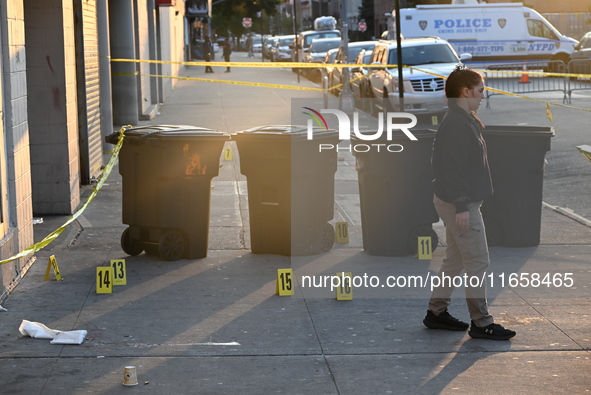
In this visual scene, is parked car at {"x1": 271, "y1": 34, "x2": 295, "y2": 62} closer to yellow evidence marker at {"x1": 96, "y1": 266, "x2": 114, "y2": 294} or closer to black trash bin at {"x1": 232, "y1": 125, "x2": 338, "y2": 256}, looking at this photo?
black trash bin at {"x1": 232, "y1": 125, "x2": 338, "y2": 256}

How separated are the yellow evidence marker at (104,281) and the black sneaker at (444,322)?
2550mm

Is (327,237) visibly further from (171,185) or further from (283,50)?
(283,50)

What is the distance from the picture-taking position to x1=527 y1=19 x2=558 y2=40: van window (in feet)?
119

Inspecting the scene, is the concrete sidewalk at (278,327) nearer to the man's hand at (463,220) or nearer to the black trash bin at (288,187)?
the black trash bin at (288,187)

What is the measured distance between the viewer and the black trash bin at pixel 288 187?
8562mm

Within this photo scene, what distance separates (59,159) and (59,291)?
11.8ft

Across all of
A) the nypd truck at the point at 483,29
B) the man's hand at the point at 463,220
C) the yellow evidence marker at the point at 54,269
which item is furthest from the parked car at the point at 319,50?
the man's hand at the point at 463,220

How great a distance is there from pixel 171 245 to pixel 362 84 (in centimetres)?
1785

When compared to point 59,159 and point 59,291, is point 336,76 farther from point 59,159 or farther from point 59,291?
point 59,291

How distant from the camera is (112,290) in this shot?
756 centimetres

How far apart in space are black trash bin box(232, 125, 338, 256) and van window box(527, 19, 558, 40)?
29.2 metres

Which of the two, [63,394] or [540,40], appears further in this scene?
[540,40]

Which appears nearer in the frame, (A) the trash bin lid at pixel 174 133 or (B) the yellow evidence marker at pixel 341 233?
(A) the trash bin lid at pixel 174 133

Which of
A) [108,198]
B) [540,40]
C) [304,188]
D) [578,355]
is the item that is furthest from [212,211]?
[540,40]
